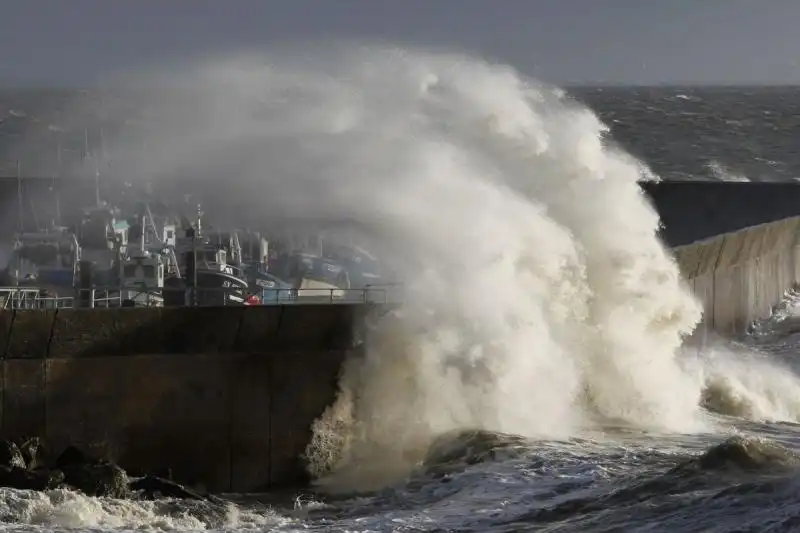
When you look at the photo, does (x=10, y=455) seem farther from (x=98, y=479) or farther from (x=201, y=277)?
(x=201, y=277)

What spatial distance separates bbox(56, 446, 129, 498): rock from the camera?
14.4 m

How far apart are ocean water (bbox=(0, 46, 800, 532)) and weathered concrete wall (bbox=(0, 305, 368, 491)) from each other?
47 cm

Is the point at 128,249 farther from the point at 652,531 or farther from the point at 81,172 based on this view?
the point at 652,531

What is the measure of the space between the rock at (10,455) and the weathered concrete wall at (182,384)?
37 cm

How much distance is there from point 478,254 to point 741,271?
→ 42.6 feet

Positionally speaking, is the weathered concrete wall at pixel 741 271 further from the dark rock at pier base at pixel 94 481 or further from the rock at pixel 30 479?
the rock at pixel 30 479

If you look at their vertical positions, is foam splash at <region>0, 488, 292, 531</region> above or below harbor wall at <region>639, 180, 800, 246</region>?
below

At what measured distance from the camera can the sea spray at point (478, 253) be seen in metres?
17.6

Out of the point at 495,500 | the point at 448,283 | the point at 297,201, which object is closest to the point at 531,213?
the point at 448,283

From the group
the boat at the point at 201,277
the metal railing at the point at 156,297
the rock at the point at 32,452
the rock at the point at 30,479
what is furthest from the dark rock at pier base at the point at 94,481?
the boat at the point at 201,277

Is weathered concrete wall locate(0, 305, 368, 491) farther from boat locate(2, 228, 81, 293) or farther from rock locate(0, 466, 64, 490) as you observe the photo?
boat locate(2, 228, 81, 293)

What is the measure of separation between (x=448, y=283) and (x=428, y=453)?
8.78ft

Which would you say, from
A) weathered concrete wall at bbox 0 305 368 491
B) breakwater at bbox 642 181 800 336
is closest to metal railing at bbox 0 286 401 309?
weathered concrete wall at bbox 0 305 368 491

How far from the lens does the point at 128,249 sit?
80.1ft
